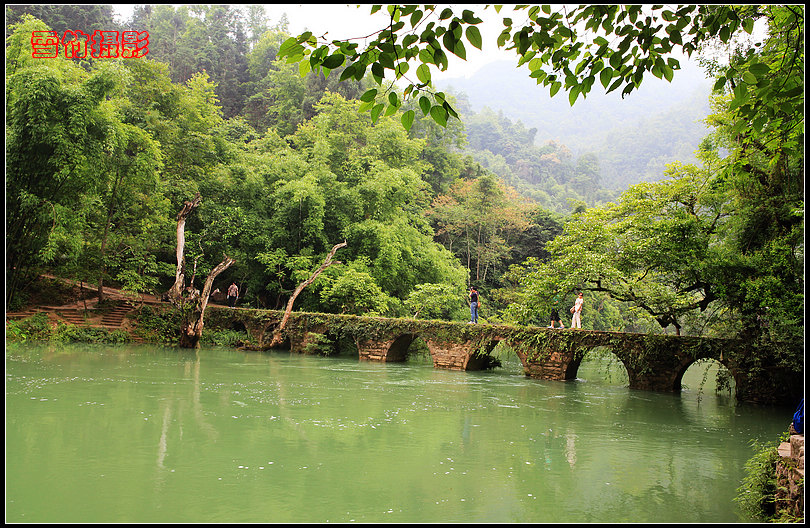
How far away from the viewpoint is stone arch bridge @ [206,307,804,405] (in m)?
11.7

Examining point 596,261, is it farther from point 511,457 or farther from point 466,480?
point 466,480

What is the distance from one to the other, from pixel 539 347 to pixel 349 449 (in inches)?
358

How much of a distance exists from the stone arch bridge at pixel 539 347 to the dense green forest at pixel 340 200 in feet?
2.25

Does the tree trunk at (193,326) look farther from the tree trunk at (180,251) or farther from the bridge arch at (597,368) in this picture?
the bridge arch at (597,368)

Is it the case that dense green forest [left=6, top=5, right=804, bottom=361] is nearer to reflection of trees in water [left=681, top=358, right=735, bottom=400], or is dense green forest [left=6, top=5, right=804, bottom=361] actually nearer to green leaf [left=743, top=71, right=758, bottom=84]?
green leaf [left=743, top=71, right=758, bottom=84]

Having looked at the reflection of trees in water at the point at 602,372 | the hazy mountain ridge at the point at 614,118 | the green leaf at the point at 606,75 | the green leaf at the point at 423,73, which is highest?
the hazy mountain ridge at the point at 614,118

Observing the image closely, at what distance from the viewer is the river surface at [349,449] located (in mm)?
4668

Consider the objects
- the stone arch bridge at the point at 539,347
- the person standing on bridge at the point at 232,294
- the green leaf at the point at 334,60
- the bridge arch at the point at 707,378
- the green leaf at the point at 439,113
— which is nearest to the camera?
the green leaf at the point at 334,60

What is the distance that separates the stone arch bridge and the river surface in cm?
85

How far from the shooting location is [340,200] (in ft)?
81.4

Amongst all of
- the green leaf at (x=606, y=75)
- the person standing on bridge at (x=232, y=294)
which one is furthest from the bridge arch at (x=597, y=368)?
the person standing on bridge at (x=232, y=294)

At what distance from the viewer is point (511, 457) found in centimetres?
662

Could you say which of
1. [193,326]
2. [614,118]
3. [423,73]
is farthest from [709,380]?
[614,118]

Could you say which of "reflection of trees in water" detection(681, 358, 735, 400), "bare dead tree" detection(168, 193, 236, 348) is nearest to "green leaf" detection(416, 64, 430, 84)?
"reflection of trees in water" detection(681, 358, 735, 400)
